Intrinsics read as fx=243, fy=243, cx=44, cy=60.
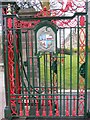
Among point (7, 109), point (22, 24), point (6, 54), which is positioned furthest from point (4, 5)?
point (7, 109)

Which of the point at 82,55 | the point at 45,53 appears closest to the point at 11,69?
the point at 45,53

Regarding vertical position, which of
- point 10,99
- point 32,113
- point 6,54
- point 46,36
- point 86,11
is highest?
point 86,11

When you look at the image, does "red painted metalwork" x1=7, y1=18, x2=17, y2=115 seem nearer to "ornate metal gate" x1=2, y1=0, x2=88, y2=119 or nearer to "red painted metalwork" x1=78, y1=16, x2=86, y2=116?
"ornate metal gate" x1=2, y1=0, x2=88, y2=119

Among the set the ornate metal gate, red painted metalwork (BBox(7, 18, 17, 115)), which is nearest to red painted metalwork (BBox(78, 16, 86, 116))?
the ornate metal gate

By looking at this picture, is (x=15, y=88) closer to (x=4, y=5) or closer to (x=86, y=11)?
(x=4, y=5)

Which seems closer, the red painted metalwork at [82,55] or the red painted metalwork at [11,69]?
the red painted metalwork at [82,55]

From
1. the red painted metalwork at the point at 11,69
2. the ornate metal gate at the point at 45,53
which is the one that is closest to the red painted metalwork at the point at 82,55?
the ornate metal gate at the point at 45,53

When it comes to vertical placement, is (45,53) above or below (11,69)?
above

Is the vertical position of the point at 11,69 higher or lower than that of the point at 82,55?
lower

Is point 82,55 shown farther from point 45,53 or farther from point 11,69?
point 11,69

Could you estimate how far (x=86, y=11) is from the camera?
2.75m

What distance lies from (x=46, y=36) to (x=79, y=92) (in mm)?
812

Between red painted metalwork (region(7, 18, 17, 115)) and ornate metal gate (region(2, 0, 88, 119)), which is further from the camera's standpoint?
red painted metalwork (region(7, 18, 17, 115))

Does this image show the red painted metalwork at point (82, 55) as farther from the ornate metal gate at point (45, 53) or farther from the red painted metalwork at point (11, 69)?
the red painted metalwork at point (11, 69)
